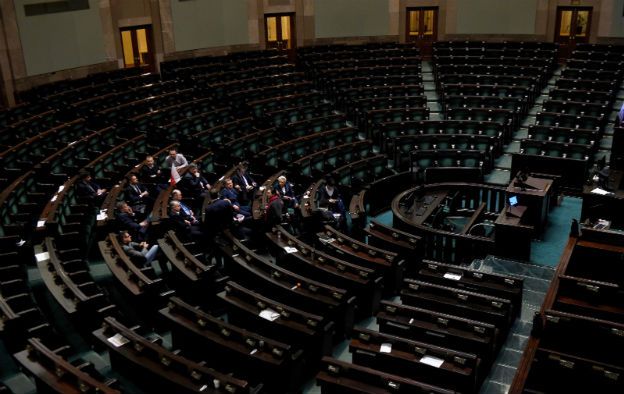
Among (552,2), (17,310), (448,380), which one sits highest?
(552,2)

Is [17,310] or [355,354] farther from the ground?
[17,310]

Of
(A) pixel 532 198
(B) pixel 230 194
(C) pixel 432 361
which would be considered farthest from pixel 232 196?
(C) pixel 432 361

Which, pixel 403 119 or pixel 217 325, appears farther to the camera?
pixel 403 119

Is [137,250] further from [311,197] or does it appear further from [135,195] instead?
[311,197]

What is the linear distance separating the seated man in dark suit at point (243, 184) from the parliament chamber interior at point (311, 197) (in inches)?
1.3

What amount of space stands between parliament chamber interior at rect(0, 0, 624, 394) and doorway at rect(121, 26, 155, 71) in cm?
5

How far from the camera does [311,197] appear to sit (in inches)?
382

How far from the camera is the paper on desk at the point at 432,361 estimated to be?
563 cm

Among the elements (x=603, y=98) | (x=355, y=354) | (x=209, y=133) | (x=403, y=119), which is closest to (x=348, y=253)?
(x=355, y=354)

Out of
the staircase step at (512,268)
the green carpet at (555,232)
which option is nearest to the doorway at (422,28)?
the green carpet at (555,232)

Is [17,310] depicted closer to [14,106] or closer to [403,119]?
[14,106]

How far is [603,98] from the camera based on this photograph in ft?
42.2

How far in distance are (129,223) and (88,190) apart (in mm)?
1204

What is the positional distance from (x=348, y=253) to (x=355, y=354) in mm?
1944
